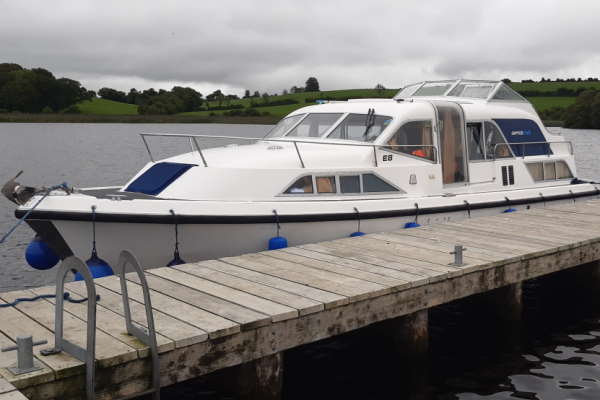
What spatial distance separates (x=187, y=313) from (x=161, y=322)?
0.91 feet

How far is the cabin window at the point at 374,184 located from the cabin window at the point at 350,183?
4.6 inches

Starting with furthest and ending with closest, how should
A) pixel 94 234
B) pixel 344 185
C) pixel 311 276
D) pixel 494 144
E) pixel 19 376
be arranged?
pixel 494 144
pixel 344 185
pixel 94 234
pixel 311 276
pixel 19 376

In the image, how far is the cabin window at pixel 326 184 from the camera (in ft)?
29.4

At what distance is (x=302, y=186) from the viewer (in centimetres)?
885

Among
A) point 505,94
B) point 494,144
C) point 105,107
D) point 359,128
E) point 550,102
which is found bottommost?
point 494,144

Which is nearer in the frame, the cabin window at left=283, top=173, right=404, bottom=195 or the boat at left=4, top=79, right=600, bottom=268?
the boat at left=4, top=79, right=600, bottom=268

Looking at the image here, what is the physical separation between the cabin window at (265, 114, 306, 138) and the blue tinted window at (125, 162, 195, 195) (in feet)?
7.70

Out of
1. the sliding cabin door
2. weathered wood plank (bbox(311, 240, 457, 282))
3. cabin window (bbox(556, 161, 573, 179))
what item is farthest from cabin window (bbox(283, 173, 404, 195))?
cabin window (bbox(556, 161, 573, 179))

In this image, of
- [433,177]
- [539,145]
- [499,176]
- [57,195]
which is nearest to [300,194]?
[433,177]

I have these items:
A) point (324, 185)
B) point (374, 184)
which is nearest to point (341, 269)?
point (324, 185)

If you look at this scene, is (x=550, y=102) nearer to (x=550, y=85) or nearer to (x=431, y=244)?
(x=550, y=85)

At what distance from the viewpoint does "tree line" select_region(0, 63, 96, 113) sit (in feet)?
263

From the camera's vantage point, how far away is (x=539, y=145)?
12.2m

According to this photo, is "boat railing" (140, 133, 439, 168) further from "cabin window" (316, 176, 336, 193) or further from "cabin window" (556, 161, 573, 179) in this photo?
"cabin window" (556, 161, 573, 179)
